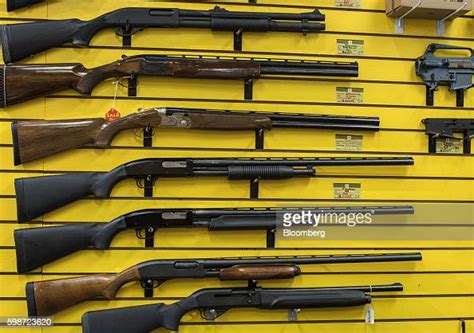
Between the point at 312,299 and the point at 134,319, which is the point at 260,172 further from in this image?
the point at 134,319

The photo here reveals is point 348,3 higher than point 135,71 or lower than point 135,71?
higher

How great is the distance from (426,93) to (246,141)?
1.22 metres

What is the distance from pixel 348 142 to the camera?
3439 millimetres

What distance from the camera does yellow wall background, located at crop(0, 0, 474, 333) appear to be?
10.6ft

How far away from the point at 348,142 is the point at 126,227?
146 cm

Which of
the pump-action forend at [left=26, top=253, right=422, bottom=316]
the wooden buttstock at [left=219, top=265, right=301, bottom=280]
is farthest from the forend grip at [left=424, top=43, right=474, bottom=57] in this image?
the wooden buttstock at [left=219, top=265, right=301, bottom=280]

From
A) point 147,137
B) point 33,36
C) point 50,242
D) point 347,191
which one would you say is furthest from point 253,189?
point 33,36

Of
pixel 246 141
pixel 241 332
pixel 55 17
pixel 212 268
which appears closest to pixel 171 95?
pixel 246 141

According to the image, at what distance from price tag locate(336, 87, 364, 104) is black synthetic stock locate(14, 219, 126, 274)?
5.35ft

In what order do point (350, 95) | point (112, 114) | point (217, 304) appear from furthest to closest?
1. point (350, 95)
2. point (112, 114)
3. point (217, 304)

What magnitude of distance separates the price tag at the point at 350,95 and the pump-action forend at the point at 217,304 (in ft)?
3.81

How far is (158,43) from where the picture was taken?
3.31 metres

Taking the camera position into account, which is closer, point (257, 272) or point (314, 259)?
point (257, 272)

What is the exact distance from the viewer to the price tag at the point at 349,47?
3.45 metres
